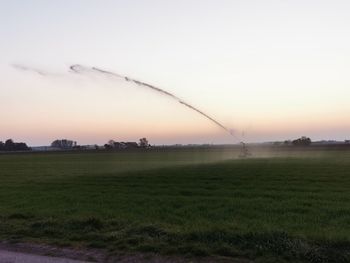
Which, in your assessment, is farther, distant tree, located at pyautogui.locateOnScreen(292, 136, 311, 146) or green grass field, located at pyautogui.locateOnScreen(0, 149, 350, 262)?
distant tree, located at pyautogui.locateOnScreen(292, 136, 311, 146)

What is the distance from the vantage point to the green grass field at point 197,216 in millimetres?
10297

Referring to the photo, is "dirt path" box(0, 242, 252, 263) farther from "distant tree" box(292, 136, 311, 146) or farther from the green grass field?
"distant tree" box(292, 136, 311, 146)

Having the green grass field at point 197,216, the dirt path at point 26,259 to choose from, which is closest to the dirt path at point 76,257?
the dirt path at point 26,259

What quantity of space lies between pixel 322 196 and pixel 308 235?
793 centimetres

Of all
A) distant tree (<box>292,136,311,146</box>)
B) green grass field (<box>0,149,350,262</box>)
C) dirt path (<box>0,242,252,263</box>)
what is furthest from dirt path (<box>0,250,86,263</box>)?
distant tree (<box>292,136,311,146</box>)

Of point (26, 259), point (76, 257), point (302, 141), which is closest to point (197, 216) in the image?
point (76, 257)

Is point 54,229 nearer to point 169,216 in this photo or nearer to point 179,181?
point 169,216

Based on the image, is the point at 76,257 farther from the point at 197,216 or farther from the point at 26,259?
the point at 197,216

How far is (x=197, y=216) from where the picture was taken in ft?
49.0

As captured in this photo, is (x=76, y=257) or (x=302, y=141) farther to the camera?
(x=302, y=141)

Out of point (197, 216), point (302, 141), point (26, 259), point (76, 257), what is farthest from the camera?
point (302, 141)

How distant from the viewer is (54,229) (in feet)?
42.8

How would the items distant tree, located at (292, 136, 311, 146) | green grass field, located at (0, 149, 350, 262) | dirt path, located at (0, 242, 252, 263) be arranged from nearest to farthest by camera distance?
dirt path, located at (0, 242, 252, 263)
green grass field, located at (0, 149, 350, 262)
distant tree, located at (292, 136, 311, 146)

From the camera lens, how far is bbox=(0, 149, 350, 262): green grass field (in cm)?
1030
